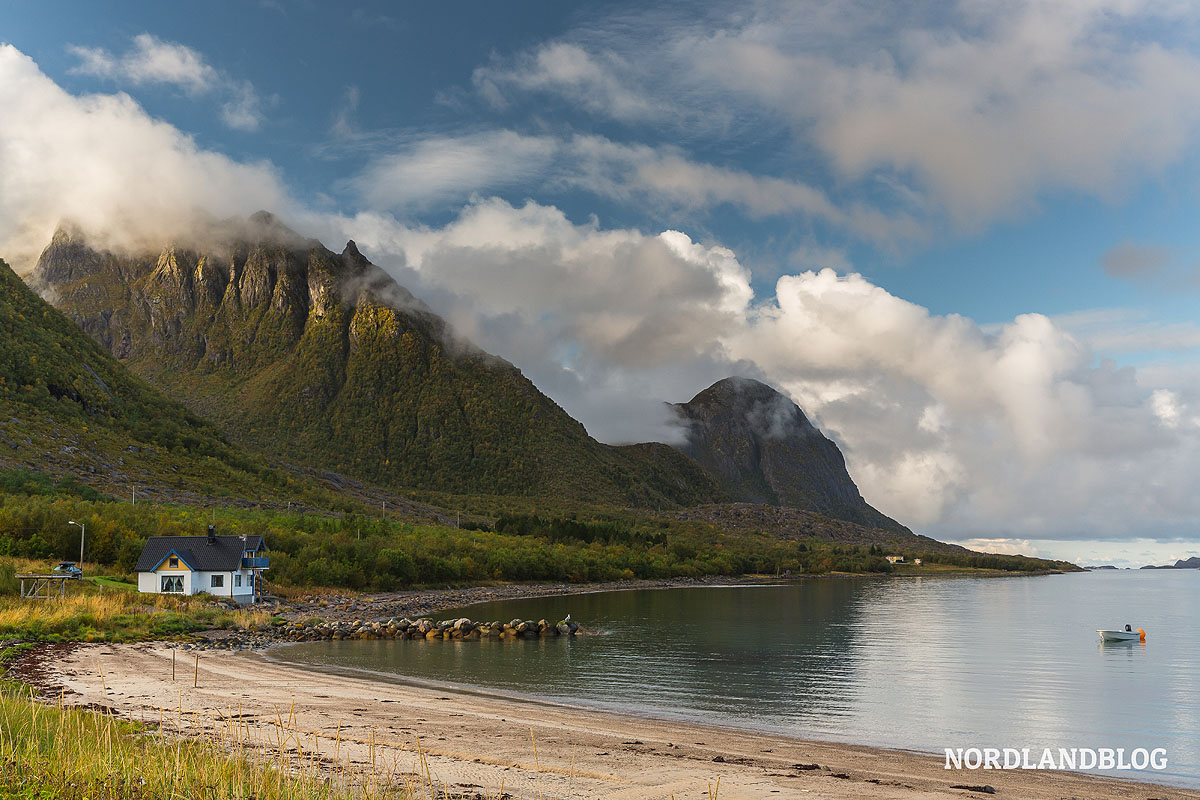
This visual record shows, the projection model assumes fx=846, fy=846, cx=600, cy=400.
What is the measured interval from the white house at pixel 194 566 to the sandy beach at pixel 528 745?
98.5 feet

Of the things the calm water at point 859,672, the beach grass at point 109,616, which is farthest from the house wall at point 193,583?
the calm water at point 859,672

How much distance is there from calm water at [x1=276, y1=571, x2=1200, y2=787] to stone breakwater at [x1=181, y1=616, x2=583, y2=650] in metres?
2.25

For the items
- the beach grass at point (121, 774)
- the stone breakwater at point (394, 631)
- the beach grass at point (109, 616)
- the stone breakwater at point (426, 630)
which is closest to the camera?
the beach grass at point (121, 774)

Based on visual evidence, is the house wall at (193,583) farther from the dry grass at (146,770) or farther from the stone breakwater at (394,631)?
the dry grass at (146,770)

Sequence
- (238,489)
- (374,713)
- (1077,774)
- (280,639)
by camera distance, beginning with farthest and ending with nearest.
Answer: (238,489) < (280,639) < (374,713) < (1077,774)

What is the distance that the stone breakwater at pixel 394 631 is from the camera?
49.5 metres

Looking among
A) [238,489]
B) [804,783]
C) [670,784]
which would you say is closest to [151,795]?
[670,784]

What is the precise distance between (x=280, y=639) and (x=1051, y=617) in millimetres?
78850

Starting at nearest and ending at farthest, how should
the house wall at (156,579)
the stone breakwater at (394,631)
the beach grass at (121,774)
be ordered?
the beach grass at (121,774)
the stone breakwater at (394,631)
the house wall at (156,579)

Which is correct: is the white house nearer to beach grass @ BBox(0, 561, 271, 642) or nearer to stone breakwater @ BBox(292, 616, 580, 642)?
beach grass @ BBox(0, 561, 271, 642)

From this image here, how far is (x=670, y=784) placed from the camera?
1714 cm

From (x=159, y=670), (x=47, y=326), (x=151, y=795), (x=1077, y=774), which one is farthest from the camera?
(x=47, y=326)

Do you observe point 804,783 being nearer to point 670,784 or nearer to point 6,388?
point 670,784

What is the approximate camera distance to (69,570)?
57688mm
